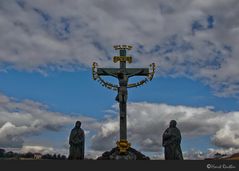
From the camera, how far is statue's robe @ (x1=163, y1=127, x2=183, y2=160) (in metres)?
20.6

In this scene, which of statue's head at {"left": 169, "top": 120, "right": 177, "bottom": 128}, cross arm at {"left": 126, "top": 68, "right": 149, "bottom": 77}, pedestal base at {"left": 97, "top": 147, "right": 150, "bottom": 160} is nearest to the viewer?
statue's head at {"left": 169, "top": 120, "right": 177, "bottom": 128}

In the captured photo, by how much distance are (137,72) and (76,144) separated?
621 centimetres

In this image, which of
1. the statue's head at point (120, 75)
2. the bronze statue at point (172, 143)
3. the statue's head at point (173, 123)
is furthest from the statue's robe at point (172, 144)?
the statue's head at point (120, 75)

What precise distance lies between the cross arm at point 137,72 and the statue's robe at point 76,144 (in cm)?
541

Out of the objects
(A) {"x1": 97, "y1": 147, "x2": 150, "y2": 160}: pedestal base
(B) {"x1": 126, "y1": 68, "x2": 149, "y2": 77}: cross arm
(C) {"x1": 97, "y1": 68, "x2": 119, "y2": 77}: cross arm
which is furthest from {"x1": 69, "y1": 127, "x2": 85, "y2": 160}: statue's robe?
(B) {"x1": 126, "y1": 68, "x2": 149, "y2": 77}: cross arm

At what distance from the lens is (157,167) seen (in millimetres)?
17766

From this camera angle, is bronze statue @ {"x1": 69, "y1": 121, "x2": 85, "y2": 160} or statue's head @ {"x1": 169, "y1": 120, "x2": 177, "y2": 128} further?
bronze statue @ {"x1": 69, "y1": 121, "x2": 85, "y2": 160}

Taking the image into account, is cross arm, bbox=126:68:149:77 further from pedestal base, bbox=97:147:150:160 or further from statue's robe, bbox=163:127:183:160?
statue's robe, bbox=163:127:183:160

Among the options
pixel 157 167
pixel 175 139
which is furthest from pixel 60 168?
pixel 175 139

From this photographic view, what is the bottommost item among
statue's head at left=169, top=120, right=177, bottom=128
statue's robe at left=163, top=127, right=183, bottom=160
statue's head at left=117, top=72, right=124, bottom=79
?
statue's robe at left=163, top=127, right=183, bottom=160

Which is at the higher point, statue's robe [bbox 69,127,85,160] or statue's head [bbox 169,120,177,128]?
statue's head [bbox 169,120,177,128]

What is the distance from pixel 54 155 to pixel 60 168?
→ 6.47 metres

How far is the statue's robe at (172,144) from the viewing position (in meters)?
20.6

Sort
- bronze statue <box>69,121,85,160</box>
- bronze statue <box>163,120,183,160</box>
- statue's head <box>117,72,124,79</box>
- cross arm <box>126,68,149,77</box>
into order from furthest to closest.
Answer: cross arm <box>126,68,149,77</box> → statue's head <box>117,72,124,79</box> → bronze statue <box>69,121,85,160</box> → bronze statue <box>163,120,183,160</box>
